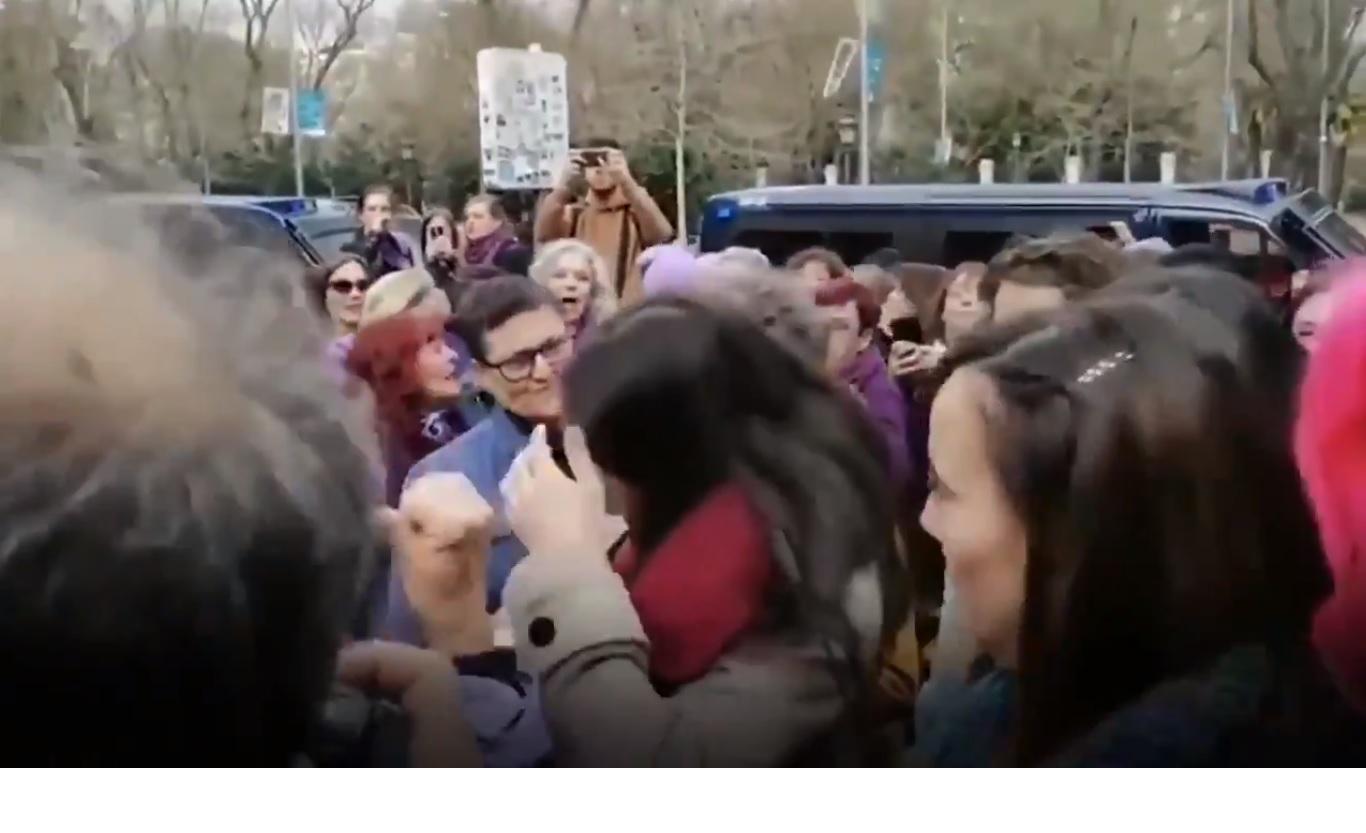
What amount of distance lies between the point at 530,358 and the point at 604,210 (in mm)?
211

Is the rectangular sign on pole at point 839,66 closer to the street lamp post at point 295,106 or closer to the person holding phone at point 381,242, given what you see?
the person holding phone at point 381,242

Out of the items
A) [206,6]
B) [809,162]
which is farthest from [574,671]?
[206,6]

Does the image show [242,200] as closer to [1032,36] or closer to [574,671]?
[574,671]

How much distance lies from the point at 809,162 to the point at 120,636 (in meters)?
1.05

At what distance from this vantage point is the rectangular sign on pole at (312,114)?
1996 millimetres

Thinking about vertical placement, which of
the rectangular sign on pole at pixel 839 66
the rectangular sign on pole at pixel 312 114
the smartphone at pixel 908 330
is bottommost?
the smartphone at pixel 908 330

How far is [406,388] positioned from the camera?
194cm

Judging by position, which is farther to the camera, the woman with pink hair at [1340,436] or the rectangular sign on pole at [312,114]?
the rectangular sign on pole at [312,114]

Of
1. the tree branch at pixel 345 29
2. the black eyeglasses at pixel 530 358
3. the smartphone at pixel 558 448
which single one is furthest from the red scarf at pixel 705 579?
the tree branch at pixel 345 29

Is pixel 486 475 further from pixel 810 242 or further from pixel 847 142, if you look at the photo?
pixel 847 142

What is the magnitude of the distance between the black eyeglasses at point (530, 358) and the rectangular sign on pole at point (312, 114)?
1.26ft

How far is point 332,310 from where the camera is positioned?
194cm

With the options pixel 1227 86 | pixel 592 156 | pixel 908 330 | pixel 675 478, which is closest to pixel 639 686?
pixel 675 478

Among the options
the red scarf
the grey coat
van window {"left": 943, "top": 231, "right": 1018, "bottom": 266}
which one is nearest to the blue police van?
van window {"left": 943, "top": 231, "right": 1018, "bottom": 266}
